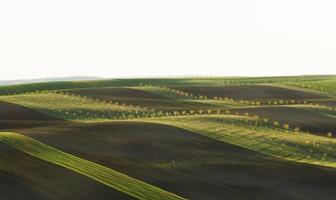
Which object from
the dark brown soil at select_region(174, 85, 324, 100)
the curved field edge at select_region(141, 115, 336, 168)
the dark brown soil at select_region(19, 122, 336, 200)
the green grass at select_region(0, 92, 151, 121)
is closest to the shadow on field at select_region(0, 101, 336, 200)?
the dark brown soil at select_region(19, 122, 336, 200)

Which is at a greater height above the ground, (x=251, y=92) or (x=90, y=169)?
(x=251, y=92)

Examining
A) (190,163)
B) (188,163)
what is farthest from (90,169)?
(190,163)

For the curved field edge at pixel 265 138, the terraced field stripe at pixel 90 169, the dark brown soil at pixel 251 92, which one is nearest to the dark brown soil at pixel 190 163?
the terraced field stripe at pixel 90 169

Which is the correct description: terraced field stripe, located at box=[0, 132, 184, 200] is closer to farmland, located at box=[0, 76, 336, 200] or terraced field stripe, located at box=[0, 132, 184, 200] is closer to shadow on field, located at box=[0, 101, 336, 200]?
farmland, located at box=[0, 76, 336, 200]

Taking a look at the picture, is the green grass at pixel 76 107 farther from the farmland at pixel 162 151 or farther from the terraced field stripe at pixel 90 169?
the terraced field stripe at pixel 90 169

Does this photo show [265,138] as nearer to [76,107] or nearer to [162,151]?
[162,151]

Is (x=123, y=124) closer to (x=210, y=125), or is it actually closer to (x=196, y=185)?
(x=210, y=125)

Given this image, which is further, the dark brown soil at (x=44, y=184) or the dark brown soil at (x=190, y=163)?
the dark brown soil at (x=190, y=163)
